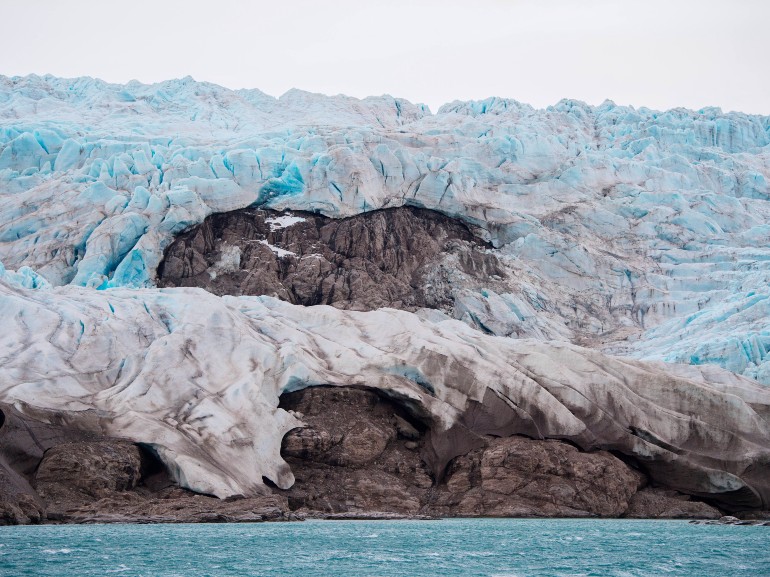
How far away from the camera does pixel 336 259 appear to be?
83.2m

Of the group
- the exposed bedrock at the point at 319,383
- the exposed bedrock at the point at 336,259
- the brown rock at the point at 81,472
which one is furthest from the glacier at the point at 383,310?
the brown rock at the point at 81,472

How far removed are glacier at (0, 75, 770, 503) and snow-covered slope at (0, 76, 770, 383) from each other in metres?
0.20

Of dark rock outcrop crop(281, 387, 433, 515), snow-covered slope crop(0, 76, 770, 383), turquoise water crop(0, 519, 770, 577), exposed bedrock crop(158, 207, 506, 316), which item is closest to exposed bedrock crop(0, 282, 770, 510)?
dark rock outcrop crop(281, 387, 433, 515)

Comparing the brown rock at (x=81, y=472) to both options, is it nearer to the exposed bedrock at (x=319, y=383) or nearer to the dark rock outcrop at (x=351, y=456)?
the exposed bedrock at (x=319, y=383)

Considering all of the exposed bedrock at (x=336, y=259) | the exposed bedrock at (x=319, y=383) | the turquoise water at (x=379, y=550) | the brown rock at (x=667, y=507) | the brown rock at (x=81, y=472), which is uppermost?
the exposed bedrock at (x=336, y=259)

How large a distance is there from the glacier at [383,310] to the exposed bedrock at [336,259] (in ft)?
3.83

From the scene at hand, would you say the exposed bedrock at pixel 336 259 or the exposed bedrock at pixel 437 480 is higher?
the exposed bedrock at pixel 336 259

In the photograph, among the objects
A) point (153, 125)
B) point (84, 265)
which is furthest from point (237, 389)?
point (153, 125)

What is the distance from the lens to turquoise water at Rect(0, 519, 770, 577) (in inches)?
1177

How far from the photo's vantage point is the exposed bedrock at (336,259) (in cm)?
7956

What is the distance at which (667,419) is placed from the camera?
53156mm

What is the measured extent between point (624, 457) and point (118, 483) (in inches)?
958

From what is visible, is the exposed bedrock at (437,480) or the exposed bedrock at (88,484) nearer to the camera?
the exposed bedrock at (88,484)

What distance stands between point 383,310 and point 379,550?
87.2ft
